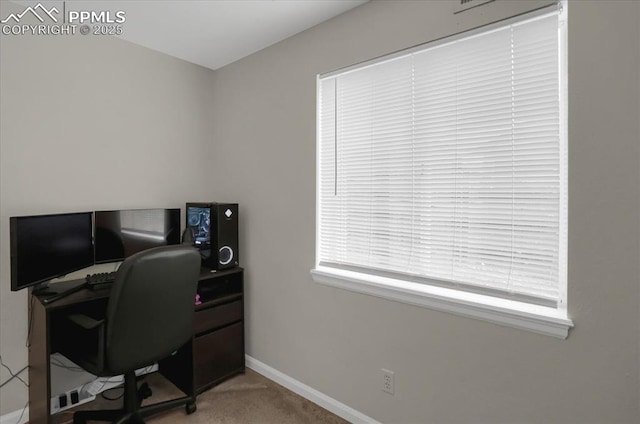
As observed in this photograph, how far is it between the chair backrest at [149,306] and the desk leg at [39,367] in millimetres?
362

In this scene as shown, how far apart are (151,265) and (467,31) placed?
6.32 ft

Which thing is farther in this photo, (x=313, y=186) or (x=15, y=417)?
(x=313, y=186)

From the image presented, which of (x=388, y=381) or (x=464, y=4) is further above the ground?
(x=464, y=4)

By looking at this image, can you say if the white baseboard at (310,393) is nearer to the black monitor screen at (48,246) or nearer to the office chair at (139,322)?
the office chair at (139,322)

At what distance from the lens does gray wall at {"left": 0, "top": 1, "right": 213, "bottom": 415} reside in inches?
74.3

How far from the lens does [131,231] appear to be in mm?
2275

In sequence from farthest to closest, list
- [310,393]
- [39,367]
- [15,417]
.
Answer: [310,393] < [15,417] < [39,367]

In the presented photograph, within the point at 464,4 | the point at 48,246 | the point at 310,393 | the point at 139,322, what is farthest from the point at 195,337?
the point at 464,4

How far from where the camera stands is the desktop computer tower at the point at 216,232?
7.84ft

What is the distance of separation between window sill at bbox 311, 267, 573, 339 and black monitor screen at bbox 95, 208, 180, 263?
1318mm

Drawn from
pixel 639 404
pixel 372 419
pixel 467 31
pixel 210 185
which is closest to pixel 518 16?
pixel 467 31

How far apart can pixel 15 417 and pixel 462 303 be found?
265cm

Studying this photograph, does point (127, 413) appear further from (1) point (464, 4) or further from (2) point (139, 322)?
(1) point (464, 4)

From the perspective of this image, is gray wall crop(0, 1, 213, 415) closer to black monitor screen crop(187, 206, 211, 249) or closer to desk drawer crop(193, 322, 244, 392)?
black monitor screen crop(187, 206, 211, 249)
